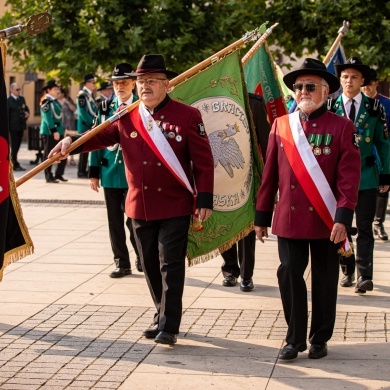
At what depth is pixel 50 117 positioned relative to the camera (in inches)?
862

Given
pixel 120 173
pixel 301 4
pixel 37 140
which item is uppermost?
pixel 301 4

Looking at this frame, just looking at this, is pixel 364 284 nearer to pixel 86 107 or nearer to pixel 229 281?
pixel 229 281

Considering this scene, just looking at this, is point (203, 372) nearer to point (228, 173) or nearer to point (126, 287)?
point (228, 173)

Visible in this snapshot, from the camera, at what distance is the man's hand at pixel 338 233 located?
7.32 metres

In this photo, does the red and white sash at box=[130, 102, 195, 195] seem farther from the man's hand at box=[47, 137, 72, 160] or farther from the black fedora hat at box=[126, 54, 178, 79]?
the man's hand at box=[47, 137, 72, 160]

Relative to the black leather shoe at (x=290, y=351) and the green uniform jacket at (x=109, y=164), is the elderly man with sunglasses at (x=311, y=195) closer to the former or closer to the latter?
the black leather shoe at (x=290, y=351)

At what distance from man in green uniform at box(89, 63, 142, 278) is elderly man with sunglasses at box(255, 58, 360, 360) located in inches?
118

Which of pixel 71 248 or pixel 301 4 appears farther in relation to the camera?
pixel 301 4

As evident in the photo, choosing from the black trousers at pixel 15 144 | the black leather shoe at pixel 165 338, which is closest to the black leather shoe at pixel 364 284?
the black leather shoe at pixel 165 338

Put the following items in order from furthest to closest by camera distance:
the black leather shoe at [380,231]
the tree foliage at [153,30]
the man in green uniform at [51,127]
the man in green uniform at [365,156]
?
1. the man in green uniform at [51,127]
2. the tree foliage at [153,30]
3. the black leather shoe at [380,231]
4. the man in green uniform at [365,156]

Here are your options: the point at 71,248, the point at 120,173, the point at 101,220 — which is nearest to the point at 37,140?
the point at 101,220

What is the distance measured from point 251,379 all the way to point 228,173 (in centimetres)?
249

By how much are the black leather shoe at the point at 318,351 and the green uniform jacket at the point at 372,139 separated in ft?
8.75

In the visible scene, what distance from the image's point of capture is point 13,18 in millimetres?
22141
